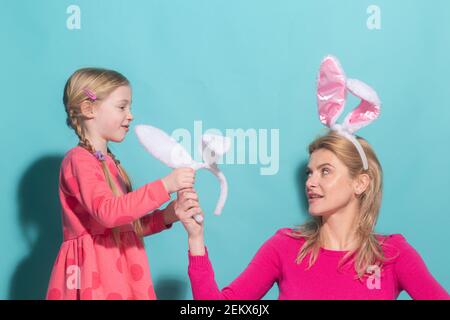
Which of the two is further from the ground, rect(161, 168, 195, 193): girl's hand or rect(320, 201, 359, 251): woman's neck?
rect(161, 168, 195, 193): girl's hand

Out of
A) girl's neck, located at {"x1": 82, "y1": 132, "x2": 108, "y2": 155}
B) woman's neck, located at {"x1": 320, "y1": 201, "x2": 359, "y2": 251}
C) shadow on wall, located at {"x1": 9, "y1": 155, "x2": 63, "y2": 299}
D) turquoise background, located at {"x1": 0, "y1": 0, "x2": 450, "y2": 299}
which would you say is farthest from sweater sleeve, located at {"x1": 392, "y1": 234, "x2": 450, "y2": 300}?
shadow on wall, located at {"x1": 9, "y1": 155, "x2": 63, "y2": 299}

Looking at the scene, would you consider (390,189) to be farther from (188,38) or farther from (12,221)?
Answer: (12,221)

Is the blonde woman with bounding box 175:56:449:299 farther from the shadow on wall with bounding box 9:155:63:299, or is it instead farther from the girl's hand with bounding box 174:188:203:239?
the shadow on wall with bounding box 9:155:63:299

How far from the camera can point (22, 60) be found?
2100 mm

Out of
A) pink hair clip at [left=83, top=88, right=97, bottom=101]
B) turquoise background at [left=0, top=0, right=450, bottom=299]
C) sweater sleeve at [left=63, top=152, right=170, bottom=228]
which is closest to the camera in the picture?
sweater sleeve at [left=63, top=152, right=170, bottom=228]

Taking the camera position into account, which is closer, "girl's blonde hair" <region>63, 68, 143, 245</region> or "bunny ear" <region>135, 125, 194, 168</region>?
"bunny ear" <region>135, 125, 194, 168</region>

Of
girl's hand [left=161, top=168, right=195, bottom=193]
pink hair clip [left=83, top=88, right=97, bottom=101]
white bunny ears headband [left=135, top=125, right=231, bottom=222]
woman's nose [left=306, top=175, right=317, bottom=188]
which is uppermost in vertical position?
pink hair clip [left=83, top=88, right=97, bottom=101]

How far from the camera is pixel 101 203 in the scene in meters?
1.65

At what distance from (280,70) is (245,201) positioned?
360 millimetres

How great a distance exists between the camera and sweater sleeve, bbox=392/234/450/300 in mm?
1766

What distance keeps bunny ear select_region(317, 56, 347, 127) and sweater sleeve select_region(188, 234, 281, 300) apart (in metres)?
0.33

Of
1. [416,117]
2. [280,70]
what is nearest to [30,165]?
[280,70]

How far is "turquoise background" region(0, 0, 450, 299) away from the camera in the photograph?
2.10m

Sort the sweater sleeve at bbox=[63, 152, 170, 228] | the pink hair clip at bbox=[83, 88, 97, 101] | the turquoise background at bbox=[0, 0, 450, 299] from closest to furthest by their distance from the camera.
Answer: the sweater sleeve at bbox=[63, 152, 170, 228], the pink hair clip at bbox=[83, 88, 97, 101], the turquoise background at bbox=[0, 0, 450, 299]
